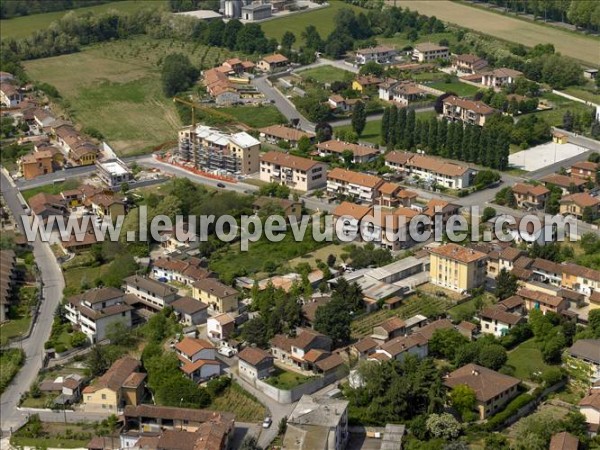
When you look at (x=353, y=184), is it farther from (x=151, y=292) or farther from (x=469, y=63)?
(x=469, y=63)

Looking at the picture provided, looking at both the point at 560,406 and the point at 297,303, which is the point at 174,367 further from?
the point at 560,406

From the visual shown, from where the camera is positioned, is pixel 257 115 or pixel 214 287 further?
pixel 257 115

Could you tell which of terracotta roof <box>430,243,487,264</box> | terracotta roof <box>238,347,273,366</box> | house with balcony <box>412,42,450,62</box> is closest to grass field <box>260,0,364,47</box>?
house with balcony <box>412,42,450,62</box>

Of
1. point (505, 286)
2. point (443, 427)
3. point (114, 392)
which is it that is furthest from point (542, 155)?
point (114, 392)

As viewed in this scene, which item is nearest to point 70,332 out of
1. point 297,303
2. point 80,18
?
point 297,303

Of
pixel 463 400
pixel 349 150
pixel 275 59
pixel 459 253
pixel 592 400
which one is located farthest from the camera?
pixel 275 59

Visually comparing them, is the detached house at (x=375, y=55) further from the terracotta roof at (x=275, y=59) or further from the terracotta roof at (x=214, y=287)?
the terracotta roof at (x=214, y=287)

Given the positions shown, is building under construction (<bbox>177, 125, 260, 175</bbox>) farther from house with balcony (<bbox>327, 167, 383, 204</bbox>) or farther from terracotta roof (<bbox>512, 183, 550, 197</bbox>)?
terracotta roof (<bbox>512, 183, 550, 197</bbox>)

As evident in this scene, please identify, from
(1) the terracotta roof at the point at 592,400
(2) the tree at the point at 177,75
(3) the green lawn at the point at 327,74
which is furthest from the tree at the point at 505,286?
(2) the tree at the point at 177,75
